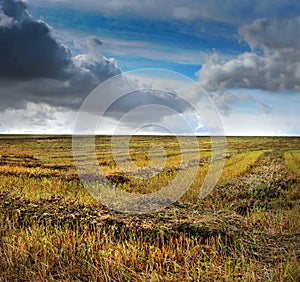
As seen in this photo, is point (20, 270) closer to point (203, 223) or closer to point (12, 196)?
point (203, 223)

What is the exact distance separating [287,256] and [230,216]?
1.64m

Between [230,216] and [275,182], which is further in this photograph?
[275,182]

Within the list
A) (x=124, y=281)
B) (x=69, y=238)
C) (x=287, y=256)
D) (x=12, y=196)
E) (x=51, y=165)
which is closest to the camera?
(x=124, y=281)

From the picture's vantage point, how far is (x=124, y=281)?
3.61 metres

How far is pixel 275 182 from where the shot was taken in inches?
387

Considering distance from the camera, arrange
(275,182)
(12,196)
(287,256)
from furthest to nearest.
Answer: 1. (275,182)
2. (12,196)
3. (287,256)

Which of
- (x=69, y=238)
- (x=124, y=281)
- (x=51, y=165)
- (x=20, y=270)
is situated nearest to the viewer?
(x=124, y=281)

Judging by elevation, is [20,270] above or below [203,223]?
below

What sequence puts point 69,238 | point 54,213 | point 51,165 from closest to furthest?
point 69,238
point 54,213
point 51,165

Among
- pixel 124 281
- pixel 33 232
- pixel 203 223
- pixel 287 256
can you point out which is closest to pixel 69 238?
pixel 33 232

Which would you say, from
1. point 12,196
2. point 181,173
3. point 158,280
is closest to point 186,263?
point 158,280

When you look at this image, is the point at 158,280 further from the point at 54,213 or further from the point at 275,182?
the point at 275,182

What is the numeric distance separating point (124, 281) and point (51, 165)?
1124 cm

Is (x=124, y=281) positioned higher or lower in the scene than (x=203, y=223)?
lower
